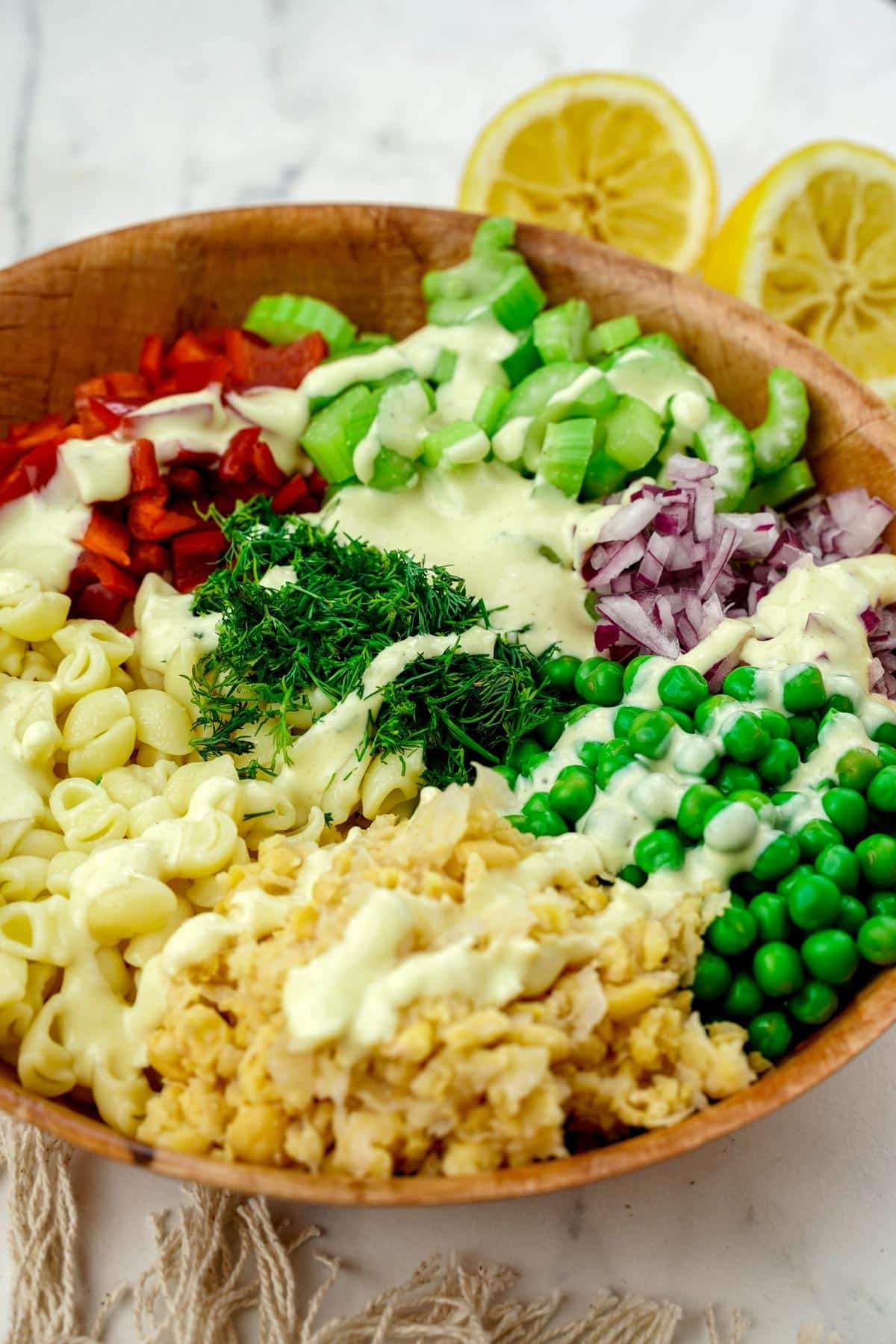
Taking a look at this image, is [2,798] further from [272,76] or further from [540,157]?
[272,76]

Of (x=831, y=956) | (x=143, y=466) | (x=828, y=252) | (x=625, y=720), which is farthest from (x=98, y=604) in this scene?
(x=828, y=252)

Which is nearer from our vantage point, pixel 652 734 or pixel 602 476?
pixel 652 734

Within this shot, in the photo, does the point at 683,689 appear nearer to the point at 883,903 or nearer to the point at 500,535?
the point at 883,903

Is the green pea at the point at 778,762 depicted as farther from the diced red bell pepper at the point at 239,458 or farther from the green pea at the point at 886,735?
the diced red bell pepper at the point at 239,458

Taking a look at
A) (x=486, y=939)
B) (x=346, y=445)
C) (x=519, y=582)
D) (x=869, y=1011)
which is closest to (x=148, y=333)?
(x=346, y=445)

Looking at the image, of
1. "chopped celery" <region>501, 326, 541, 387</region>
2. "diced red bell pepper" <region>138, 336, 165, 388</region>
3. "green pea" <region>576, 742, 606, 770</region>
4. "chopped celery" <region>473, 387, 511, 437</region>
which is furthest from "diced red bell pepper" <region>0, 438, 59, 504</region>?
"green pea" <region>576, 742, 606, 770</region>

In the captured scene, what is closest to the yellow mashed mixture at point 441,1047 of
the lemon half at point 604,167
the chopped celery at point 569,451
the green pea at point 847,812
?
the green pea at point 847,812

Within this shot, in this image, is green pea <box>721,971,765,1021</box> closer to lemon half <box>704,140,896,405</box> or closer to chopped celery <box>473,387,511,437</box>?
chopped celery <box>473,387,511,437</box>
